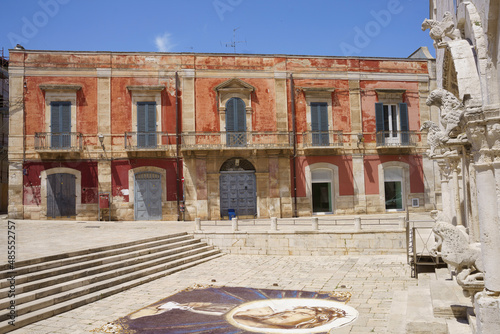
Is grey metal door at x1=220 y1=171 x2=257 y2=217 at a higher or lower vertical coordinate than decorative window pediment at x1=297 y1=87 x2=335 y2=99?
lower

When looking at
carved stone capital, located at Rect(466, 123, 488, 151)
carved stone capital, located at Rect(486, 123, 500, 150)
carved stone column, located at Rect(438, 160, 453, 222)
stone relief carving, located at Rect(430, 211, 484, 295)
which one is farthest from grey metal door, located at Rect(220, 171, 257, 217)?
carved stone capital, located at Rect(486, 123, 500, 150)

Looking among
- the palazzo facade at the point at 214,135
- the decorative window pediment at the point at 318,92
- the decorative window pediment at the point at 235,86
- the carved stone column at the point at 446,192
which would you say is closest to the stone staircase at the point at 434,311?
the carved stone column at the point at 446,192

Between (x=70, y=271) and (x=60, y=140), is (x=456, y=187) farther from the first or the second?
Answer: (x=60, y=140)

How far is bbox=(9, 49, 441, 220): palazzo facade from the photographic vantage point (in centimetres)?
2130

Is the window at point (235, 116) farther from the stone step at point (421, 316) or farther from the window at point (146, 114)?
the stone step at point (421, 316)

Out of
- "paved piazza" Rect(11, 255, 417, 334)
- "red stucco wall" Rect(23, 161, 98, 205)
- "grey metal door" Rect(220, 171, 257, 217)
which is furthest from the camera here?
"grey metal door" Rect(220, 171, 257, 217)

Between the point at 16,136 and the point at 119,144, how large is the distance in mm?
5013

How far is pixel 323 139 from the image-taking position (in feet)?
75.3

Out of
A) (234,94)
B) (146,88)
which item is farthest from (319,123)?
(146,88)

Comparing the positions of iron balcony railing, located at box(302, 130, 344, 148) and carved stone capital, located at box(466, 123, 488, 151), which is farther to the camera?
iron balcony railing, located at box(302, 130, 344, 148)

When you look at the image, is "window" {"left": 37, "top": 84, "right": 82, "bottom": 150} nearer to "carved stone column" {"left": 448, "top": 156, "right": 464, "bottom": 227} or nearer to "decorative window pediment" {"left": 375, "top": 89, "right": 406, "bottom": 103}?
"decorative window pediment" {"left": 375, "top": 89, "right": 406, "bottom": 103}

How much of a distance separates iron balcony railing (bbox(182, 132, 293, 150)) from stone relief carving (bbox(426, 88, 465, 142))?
51.1 feet

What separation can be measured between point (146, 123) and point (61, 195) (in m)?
5.60

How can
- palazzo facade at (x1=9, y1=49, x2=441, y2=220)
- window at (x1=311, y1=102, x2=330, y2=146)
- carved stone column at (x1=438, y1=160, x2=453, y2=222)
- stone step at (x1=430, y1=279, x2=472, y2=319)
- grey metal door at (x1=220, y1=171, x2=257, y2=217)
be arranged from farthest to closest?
window at (x1=311, y1=102, x2=330, y2=146), grey metal door at (x1=220, y1=171, x2=257, y2=217), palazzo facade at (x1=9, y1=49, x2=441, y2=220), carved stone column at (x1=438, y1=160, x2=453, y2=222), stone step at (x1=430, y1=279, x2=472, y2=319)
